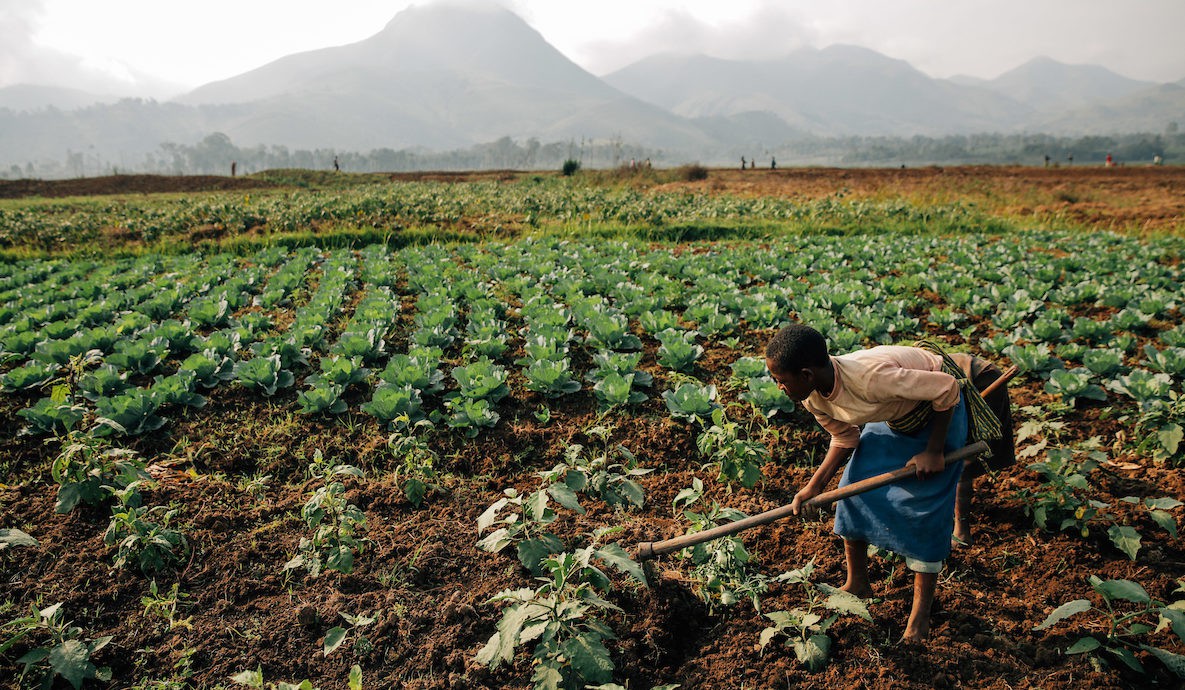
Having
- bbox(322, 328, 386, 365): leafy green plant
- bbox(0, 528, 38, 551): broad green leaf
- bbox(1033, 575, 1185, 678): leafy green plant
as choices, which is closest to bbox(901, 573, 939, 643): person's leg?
bbox(1033, 575, 1185, 678): leafy green plant

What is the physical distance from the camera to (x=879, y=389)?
2172 millimetres

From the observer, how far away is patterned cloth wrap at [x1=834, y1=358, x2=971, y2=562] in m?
2.26

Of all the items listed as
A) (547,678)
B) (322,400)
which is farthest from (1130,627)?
(322,400)

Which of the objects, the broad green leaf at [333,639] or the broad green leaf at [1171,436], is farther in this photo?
the broad green leaf at [1171,436]

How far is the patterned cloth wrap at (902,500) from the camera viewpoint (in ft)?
7.42

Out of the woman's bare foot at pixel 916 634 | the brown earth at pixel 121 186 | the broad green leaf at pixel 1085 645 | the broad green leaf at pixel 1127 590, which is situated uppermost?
the brown earth at pixel 121 186

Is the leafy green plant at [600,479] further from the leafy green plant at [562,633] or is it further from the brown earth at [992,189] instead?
the brown earth at [992,189]

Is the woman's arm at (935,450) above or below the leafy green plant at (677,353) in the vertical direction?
above

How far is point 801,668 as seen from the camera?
2.30 m

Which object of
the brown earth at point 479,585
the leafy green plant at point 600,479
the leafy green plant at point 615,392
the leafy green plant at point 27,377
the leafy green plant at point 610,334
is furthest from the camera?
the leafy green plant at point 610,334

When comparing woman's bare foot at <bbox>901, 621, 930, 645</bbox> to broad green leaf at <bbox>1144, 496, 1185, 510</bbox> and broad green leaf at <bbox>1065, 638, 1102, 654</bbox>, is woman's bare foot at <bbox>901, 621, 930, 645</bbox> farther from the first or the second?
broad green leaf at <bbox>1144, 496, 1185, 510</bbox>

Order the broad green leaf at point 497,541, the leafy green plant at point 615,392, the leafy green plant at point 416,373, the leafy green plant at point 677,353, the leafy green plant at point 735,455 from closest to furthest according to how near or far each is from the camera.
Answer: the broad green leaf at point 497,541 < the leafy green plant at point 735,455 < the leafy green plant at point 615,392 < the leafy green plant at point 416,373 < the leafy green plant at point 677,353

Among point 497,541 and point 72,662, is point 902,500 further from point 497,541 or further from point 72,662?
point 72,662

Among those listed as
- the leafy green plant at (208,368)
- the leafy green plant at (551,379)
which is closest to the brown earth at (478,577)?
the leafy green plant at (551,379)
